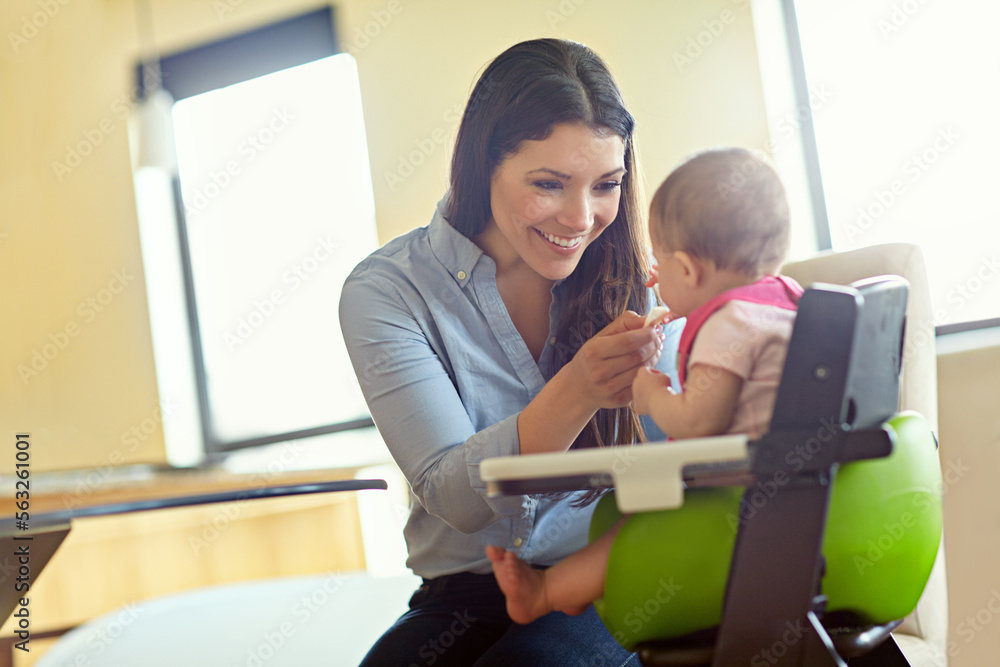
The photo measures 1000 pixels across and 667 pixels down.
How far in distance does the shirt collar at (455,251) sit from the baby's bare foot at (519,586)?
504 millimetres

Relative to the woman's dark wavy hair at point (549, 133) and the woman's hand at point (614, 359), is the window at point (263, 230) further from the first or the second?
the woman's hand at point (614, 359)

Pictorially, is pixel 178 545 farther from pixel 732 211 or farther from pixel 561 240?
pixel 732 211

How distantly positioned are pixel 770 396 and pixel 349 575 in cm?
119

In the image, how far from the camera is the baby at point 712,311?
2.44ft

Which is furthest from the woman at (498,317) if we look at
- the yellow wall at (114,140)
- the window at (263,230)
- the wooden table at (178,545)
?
the window at (263,230)

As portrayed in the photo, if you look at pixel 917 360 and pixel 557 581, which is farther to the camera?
pixel 917 360

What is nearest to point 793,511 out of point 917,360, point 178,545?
point 917,360

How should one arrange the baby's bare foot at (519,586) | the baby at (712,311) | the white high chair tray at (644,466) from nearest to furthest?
1. the white high chair tray at (644,466)
2. the baby at (712,311)
3. the baby's bare foot at (519,586)

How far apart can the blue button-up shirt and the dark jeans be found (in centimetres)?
4

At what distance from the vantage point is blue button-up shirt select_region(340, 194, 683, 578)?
3.57 feet

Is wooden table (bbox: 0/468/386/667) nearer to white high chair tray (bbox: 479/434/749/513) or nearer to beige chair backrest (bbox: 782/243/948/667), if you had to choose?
beige chair backrest (bbox: 782/243/948/667)

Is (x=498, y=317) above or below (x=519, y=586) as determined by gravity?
above

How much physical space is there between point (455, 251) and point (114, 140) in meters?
3.19

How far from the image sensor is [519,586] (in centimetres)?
88
